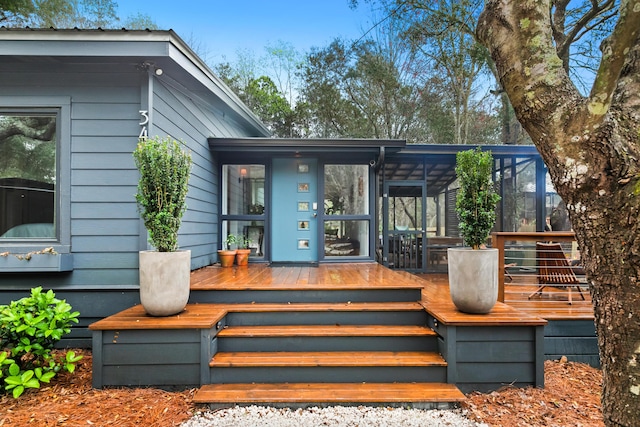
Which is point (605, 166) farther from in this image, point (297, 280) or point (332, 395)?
point (297, 280)

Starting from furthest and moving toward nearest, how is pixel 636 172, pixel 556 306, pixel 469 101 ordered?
pixel 469 101 < pixel 556 306 < pixel 636 172

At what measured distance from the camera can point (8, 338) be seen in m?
2.59

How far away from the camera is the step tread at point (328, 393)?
2.40 metres

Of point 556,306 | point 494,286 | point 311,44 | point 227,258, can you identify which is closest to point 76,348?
point 227,258

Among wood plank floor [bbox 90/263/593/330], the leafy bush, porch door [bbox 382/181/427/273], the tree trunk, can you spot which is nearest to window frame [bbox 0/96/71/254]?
the leafy bush

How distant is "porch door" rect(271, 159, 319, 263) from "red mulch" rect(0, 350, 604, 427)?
3162 mm

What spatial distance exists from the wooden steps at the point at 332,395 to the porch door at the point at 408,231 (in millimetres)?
3573

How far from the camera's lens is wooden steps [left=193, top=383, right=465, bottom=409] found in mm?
2400

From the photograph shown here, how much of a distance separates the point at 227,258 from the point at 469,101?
10.5m

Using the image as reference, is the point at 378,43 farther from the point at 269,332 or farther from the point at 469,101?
the point at 269,332

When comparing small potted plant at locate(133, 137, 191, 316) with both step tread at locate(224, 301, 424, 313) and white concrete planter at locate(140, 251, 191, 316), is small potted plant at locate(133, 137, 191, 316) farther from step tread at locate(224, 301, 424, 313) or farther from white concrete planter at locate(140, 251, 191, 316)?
step tread at locate(224, 301, 424, 313)

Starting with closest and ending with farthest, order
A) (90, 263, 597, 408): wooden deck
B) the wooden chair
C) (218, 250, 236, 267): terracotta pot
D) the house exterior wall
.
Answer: (90, 263, 597, 408): wooden deck
the house exterior wall
the wooden chair
(218, 250, 236, 267): terracotta pot

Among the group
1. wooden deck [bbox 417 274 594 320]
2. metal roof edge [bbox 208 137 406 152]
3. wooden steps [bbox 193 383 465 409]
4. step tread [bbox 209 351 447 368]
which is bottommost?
wooden steps [bbox 193 383 465 409]

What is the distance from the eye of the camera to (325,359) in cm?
270
